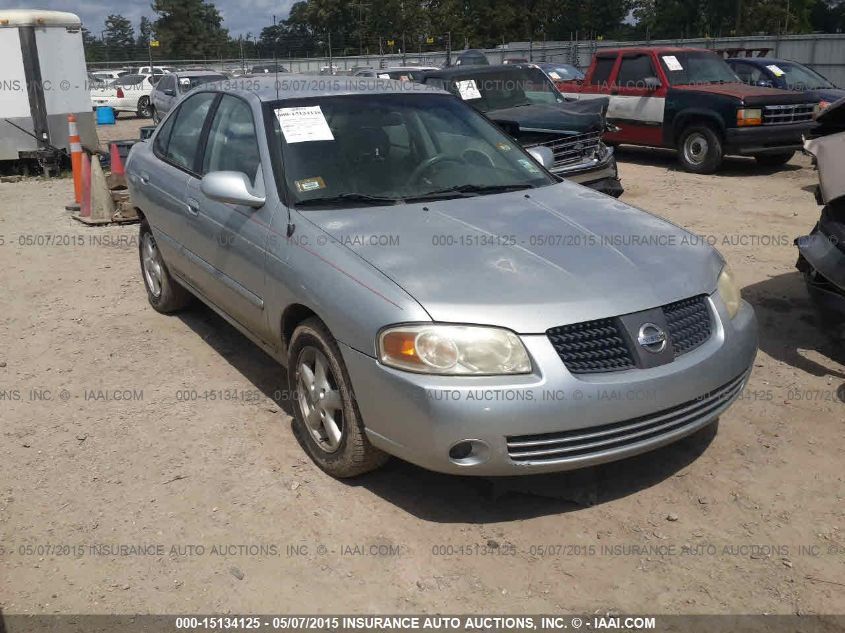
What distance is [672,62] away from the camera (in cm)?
1244

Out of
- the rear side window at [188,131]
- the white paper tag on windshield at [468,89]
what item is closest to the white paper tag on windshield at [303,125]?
the rear side window at [188,131]

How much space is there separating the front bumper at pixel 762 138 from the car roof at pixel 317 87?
7.70 metres

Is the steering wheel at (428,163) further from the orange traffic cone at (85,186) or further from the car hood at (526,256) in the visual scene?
the orange traffic cone at (85,186)

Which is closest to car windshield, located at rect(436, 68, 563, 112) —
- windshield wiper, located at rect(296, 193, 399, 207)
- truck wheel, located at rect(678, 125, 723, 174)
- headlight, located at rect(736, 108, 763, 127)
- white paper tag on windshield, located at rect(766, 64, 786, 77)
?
truck wheel, located at rect(678, 125, 723, 174)

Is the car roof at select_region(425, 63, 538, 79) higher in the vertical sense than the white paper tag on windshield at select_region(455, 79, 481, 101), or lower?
higher

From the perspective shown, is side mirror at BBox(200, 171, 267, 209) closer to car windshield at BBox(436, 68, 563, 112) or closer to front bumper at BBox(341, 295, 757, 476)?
front bumper at BBox(341, 295, 757, 476)

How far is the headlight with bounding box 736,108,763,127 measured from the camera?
1109cm

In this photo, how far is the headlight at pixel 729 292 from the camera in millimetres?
3637

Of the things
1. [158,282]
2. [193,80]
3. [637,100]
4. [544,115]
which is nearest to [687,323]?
[158,282]

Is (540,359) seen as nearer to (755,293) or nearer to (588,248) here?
(588,248)

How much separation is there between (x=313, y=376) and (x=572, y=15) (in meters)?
64.1

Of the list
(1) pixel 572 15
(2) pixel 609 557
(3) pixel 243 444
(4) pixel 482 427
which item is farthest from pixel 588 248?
(1) pixel 572 15

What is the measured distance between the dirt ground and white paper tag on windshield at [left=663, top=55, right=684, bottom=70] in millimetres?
8269

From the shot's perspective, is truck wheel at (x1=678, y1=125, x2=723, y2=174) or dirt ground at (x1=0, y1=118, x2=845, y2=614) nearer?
dirt ground at (x1=0, y1=118, x2=845, y2=614)
